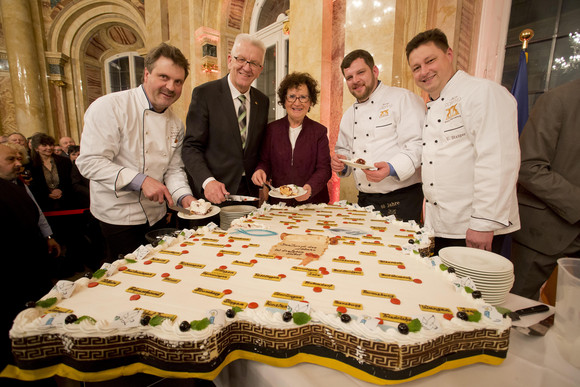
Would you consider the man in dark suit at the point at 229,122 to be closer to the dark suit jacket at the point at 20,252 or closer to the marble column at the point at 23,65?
the dark suit jacket at the point at 20,252

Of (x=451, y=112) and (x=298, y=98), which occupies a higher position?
(x=298, y=98)

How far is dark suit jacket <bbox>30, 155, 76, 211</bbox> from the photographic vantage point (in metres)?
4.23

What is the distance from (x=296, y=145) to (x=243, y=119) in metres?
0.60

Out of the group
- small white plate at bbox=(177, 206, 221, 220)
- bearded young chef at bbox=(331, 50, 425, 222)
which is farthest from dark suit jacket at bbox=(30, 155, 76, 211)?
bearded young chef at bbox=(331, 50, 425, 222)

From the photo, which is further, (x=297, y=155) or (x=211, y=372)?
(x=297, y=155)

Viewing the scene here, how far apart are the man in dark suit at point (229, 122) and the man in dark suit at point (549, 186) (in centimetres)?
224

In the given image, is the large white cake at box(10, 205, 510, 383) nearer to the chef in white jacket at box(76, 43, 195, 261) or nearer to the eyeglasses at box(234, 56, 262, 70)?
the chef in white jacket at box(76, 43, 195, 261)

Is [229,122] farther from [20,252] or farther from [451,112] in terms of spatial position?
[20,252]

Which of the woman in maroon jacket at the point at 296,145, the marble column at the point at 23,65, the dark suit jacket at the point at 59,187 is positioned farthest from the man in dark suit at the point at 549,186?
the marble column at the point at 23,65

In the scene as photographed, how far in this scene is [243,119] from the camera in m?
2.72

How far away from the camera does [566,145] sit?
73.5 inches

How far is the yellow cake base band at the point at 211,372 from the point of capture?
2.87 ft

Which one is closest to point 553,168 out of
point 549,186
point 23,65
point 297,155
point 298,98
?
point 549,186

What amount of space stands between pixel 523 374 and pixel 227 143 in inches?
96.6
